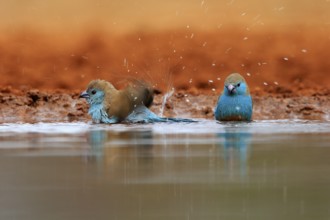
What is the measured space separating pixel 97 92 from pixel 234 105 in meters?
1.61

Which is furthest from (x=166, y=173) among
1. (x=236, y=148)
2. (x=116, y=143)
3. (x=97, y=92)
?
(x=97, y=92)

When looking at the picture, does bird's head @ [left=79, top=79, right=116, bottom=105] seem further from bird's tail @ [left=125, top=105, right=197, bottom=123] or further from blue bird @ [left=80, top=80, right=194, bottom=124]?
bird's tail @ [left=125, top=105, right=197, bottom=123]

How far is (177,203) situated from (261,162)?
6.55 ft

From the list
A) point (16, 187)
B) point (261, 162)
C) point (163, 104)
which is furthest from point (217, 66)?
point (16, 187)

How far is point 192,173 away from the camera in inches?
234

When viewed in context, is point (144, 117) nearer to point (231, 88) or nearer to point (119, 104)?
point (119, 104)

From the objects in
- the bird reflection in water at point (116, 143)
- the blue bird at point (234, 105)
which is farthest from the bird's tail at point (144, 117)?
the bird reflection in water at point (116, 143)

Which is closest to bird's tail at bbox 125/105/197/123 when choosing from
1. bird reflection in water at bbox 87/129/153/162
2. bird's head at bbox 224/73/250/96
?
bird's head at bbox 224/73/250/96

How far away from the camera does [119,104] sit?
36.4ft

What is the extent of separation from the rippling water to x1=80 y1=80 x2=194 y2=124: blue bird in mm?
1343

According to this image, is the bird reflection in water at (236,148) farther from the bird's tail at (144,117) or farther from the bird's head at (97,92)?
the bird's head at (97,92)

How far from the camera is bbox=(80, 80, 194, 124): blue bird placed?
1104cm

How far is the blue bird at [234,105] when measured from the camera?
427 inches

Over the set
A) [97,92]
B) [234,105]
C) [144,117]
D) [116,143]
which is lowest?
[116,143]
